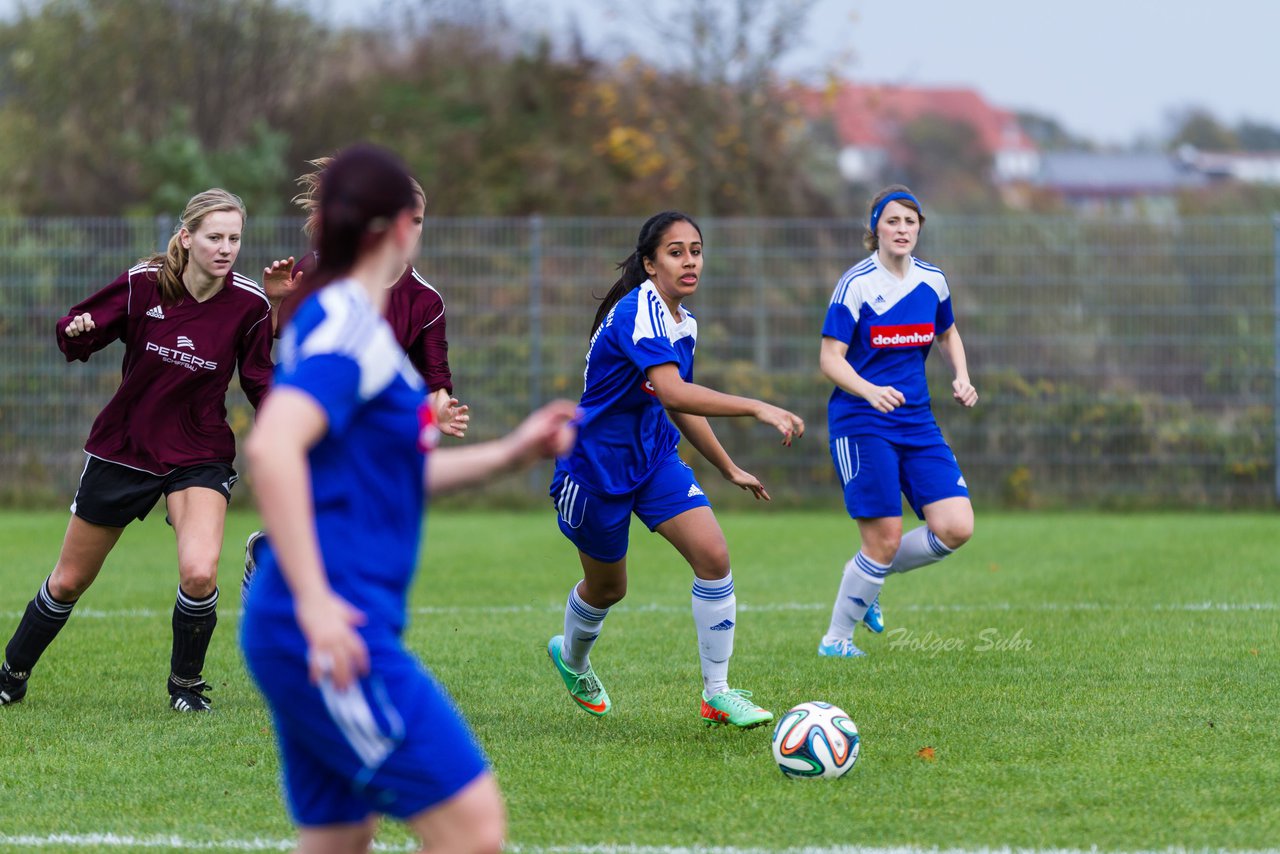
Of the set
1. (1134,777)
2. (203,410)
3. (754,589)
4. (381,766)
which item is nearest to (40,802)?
(203,410)

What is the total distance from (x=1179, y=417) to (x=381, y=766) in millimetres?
13183

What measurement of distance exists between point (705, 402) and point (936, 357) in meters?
9.91

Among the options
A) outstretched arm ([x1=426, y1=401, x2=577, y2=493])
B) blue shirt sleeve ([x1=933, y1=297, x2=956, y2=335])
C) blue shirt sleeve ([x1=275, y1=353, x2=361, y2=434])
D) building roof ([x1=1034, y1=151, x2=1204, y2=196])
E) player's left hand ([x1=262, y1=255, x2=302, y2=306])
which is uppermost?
blue shirt sleeve ([x1=275, y1=353, x2=361, y2=434])

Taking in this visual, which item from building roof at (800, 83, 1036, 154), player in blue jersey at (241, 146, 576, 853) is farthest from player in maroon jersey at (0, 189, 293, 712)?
building roof at (800, 83, 1036, 154)

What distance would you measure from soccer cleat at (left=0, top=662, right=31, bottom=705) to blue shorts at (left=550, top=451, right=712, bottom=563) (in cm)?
241

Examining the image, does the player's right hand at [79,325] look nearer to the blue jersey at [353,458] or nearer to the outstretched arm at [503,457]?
the outstretched arm at [503,457]

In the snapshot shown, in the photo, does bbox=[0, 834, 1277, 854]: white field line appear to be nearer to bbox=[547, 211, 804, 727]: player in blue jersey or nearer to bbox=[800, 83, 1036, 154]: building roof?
bbox=[547, 211, 804, 727]: player in blue jersey

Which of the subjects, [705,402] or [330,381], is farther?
[705,402]

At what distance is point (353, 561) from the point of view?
285 cm

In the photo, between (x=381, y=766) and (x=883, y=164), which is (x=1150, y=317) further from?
(x=883, y=164)

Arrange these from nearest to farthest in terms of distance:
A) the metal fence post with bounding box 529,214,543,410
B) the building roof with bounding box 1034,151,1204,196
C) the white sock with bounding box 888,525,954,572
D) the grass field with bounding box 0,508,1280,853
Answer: the grass field with bounding box 0,508,1280,853 < the white sock with bounding box 888,525,954,572 < the metal fence post with bounding box 529,214,543,410 < the building roof with bounding box 1034,151,1204,196

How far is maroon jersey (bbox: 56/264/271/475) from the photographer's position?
6.00 metres

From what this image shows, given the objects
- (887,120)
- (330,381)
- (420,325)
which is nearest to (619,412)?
(420,325)

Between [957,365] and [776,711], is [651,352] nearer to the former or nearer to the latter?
[776,711]
